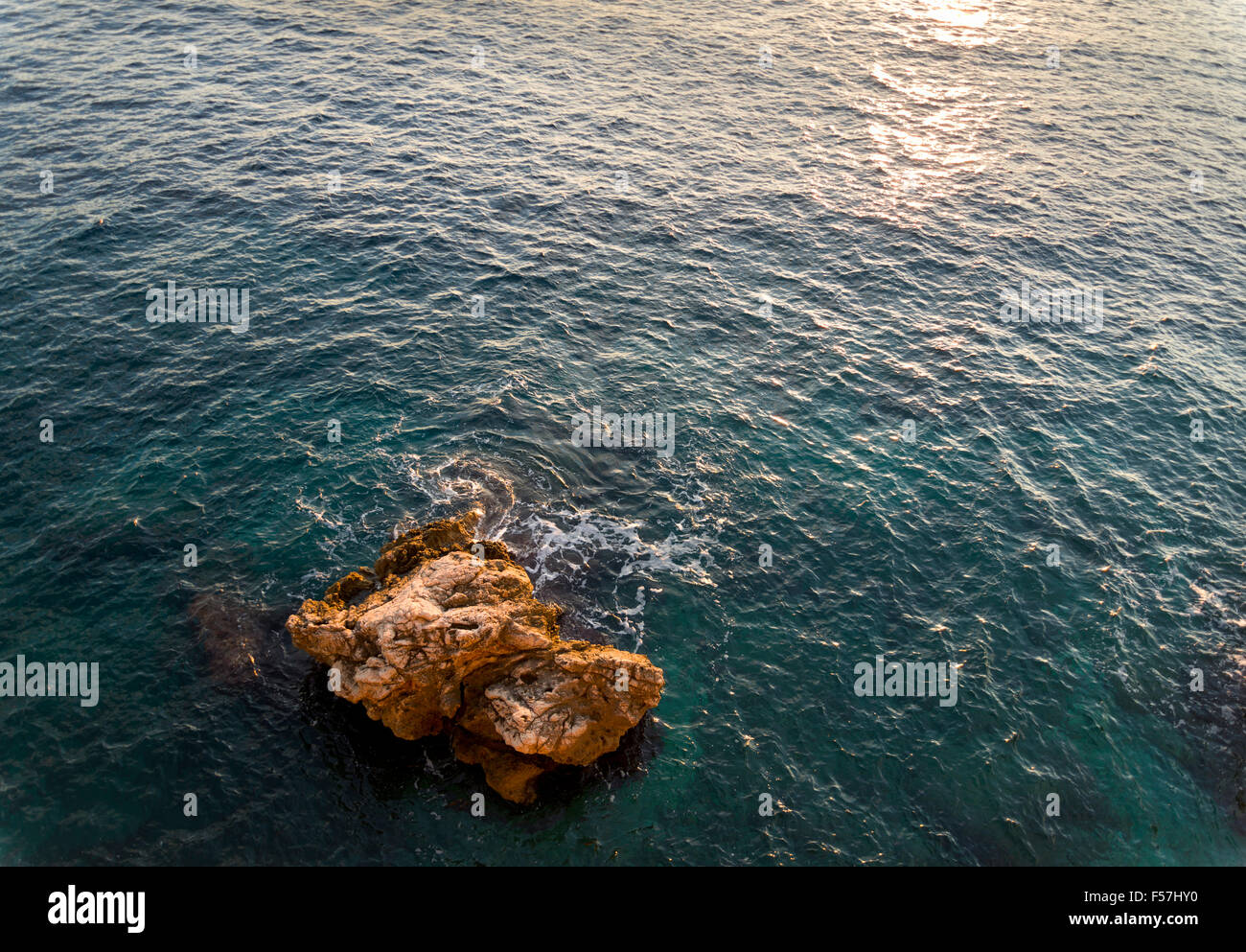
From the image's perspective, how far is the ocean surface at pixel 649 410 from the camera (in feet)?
145

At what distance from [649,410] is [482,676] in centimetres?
2686

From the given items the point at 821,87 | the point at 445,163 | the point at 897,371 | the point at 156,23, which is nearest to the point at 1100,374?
the point at 897,371

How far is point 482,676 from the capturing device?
45.4 meters

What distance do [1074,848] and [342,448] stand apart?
49.1 m
